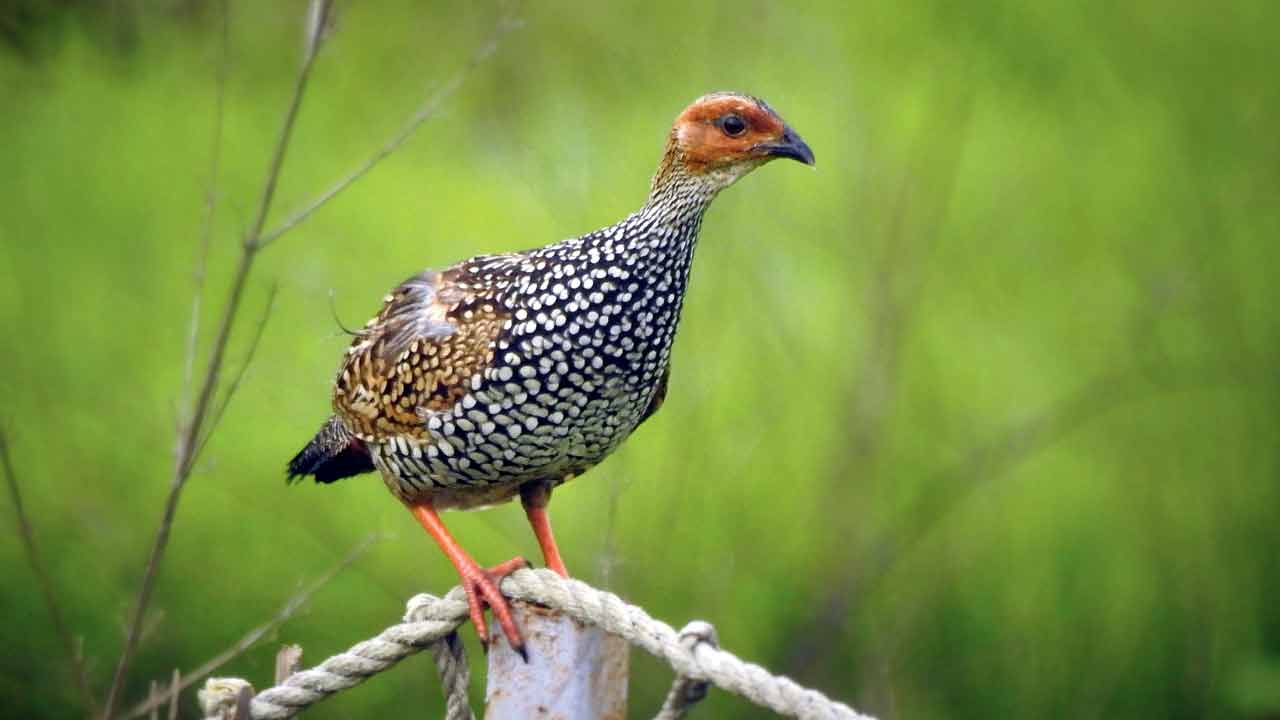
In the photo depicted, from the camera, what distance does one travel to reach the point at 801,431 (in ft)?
19.7

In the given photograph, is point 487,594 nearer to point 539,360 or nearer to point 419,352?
point 539,360

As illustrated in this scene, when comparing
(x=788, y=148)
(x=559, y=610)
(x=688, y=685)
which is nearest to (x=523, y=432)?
(x=559, y=610)

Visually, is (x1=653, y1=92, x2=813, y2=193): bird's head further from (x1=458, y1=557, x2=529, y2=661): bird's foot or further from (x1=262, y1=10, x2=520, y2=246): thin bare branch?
(x1=458, y1=557, x2=529, y2=661): bird's foot

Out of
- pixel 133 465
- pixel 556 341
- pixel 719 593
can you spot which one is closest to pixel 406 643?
pixel 556 341

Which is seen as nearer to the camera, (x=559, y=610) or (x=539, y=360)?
(x=559, y=610)

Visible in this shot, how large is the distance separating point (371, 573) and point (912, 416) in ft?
6.11

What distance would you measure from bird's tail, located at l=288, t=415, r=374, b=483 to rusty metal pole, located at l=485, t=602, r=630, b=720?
3.02 feet

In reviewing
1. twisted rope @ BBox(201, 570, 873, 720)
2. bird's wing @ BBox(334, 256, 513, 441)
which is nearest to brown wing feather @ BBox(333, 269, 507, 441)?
bird's wing @ BBox(334, 256, 513, 441)

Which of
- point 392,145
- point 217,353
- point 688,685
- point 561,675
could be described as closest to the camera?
point 688,685

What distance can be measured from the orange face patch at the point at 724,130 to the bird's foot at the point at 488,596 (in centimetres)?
82

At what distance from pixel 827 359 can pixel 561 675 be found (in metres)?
3.28

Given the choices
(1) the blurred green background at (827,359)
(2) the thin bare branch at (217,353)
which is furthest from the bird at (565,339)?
(1) the blurred green background at (827,359)

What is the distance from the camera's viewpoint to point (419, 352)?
3346mm

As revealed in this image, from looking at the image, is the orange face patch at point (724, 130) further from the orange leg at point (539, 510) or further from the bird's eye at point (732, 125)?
the orange leg at point (539, 510)
